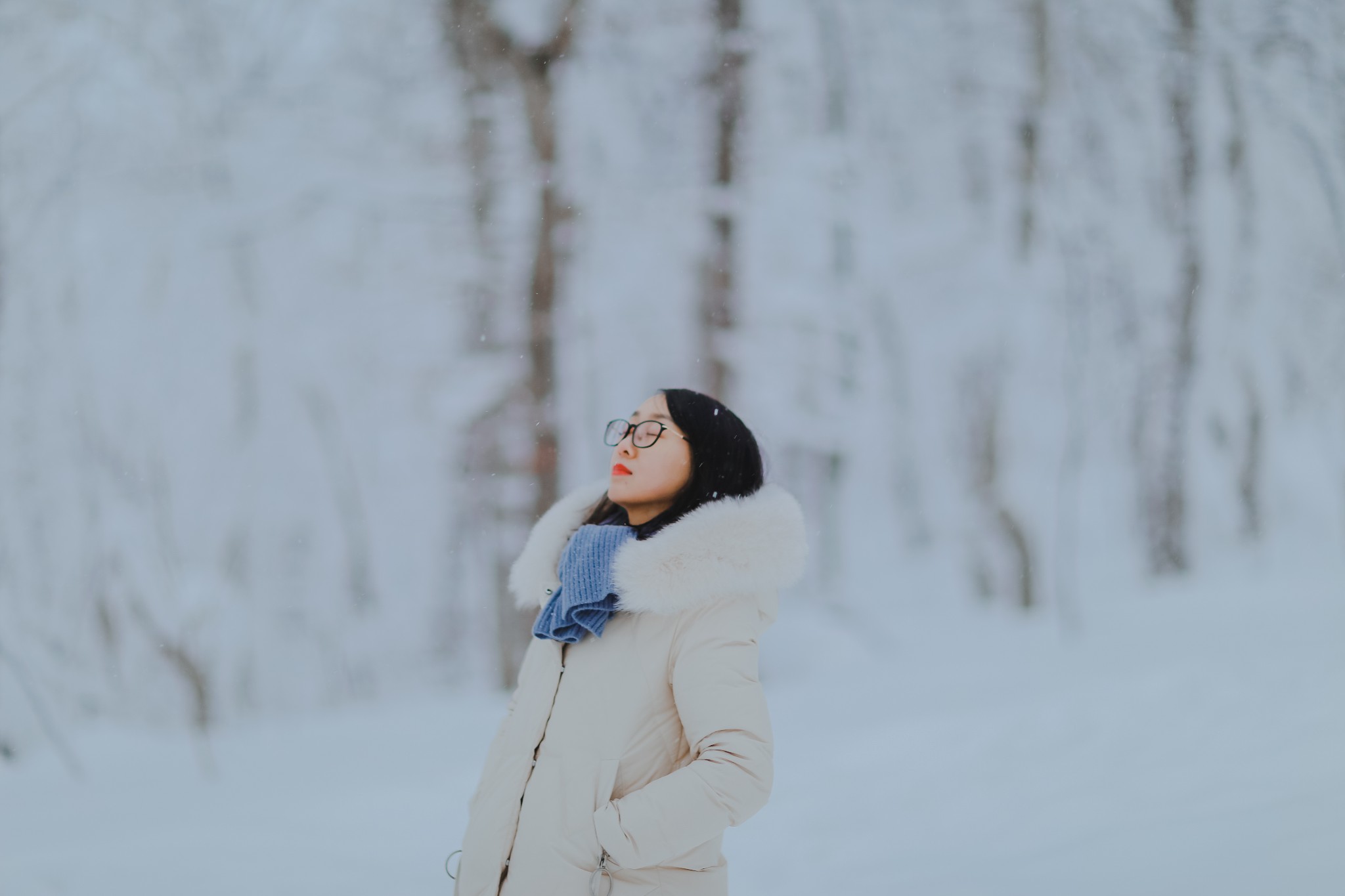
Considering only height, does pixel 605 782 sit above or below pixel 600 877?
above

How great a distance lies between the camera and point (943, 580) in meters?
6.45

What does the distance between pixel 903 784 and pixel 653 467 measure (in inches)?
97.5

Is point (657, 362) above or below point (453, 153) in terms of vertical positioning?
below

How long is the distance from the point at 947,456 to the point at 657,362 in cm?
277

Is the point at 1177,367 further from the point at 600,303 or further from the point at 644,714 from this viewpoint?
the point at 644,714

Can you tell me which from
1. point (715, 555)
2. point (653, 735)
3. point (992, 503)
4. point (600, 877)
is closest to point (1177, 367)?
point (992, 503)

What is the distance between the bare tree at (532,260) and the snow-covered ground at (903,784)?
909 millimetres

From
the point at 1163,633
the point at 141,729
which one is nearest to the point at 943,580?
the point at 1163,633

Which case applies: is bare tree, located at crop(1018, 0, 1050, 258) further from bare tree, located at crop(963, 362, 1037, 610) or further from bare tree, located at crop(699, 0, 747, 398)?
bare tree, located at crop(699, 0, 747, 398)

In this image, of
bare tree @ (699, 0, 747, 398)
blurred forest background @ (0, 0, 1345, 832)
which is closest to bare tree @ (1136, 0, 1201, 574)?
blurred forest background @ (0, 0, 1345, 832)

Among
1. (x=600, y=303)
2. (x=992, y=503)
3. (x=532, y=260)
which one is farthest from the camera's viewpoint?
(x=992, y=503)

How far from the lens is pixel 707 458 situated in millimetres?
1464

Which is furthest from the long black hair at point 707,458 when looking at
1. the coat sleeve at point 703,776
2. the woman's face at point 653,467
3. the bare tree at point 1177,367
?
the bare tree at point 1177,367

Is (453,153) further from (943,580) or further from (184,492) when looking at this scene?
(943,580)
